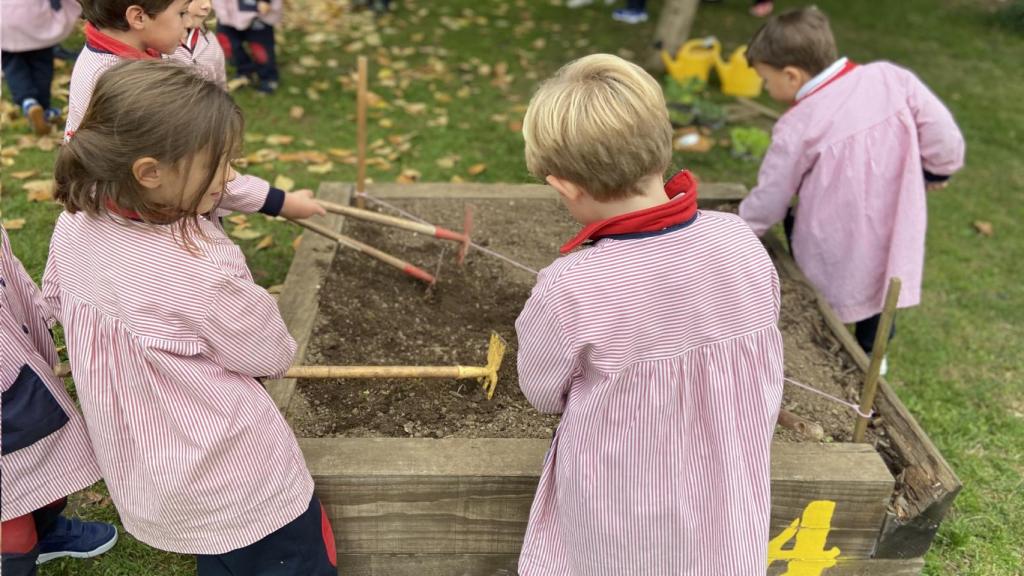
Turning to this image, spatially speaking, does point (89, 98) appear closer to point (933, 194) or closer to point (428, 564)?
point (428, 564)

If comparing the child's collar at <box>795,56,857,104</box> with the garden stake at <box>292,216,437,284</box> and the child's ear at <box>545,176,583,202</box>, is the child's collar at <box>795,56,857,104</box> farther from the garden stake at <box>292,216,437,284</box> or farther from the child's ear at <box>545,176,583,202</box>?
the child's ear at <box>545,176,583,202</box>

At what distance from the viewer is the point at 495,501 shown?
7.38 ft

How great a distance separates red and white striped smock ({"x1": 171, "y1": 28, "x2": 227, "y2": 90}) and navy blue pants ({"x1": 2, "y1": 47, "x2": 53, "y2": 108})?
98.9 inches

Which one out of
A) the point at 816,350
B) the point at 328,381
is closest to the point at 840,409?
the point at 816,350

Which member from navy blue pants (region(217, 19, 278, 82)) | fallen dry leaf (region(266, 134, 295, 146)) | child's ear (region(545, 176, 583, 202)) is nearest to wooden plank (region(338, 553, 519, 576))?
Result: child's ear (region(545, 176, 583, 202))

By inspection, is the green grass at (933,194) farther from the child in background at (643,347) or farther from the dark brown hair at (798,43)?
the dark brown hair at (798,43)

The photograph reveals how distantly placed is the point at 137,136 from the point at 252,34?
446 cm

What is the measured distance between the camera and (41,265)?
368cm

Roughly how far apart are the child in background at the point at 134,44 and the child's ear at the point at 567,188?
3.85 ft

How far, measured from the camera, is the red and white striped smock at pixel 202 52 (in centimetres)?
277

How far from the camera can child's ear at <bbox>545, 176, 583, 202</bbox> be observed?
63.9 inches

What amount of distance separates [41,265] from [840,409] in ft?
11.1

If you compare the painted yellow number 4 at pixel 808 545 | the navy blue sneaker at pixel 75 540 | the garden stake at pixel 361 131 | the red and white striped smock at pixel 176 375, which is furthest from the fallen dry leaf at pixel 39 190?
the painted yellow number 4 at pixel 808 545

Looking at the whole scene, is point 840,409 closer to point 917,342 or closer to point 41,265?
point 917,342
